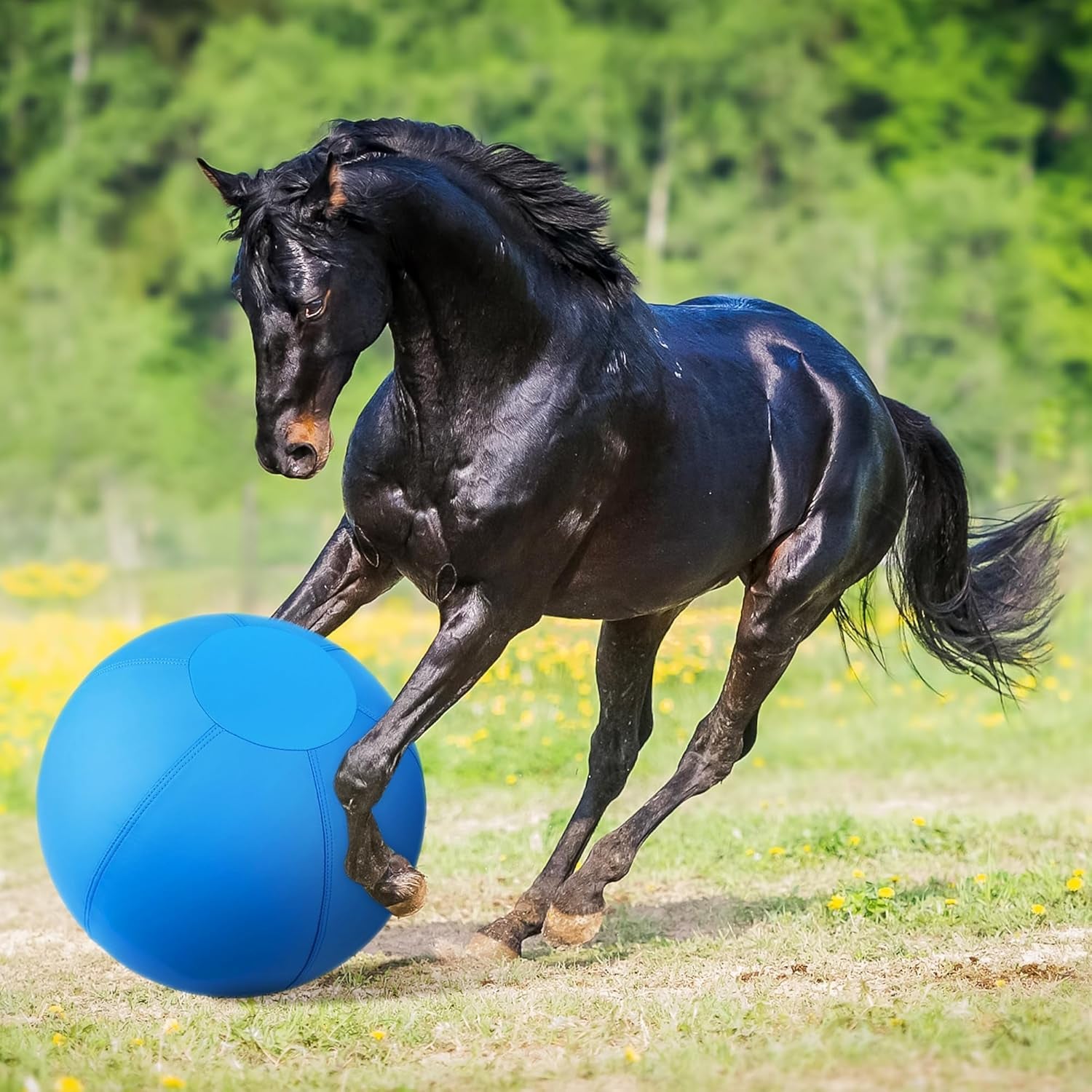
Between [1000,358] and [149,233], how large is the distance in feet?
53.9

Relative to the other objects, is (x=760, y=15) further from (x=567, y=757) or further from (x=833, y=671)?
(x=567, y=757)

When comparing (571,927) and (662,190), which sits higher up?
(571,927)

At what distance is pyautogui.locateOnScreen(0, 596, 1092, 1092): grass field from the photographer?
3.71 m

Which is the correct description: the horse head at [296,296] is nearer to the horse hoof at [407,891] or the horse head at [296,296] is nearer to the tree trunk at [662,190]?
the horse hoof at [407,891]

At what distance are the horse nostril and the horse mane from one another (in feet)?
1.85

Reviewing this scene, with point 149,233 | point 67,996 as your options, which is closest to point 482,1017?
point 67,996

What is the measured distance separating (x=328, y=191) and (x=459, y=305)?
0.58 metres

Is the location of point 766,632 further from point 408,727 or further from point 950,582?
point 408,727

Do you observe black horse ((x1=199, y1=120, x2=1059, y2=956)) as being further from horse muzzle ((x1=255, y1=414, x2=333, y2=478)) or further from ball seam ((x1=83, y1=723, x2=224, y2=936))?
ball seam ((x1=83, y1=723, x2=224, y2=936))

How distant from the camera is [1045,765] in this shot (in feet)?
29.0

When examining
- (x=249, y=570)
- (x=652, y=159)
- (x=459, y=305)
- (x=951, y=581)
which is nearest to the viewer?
(x=459, y=305)

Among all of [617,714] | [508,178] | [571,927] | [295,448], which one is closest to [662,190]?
[617,714]

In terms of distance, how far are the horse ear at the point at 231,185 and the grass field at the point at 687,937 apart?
2.13 metres

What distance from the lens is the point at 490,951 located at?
16.8ft
